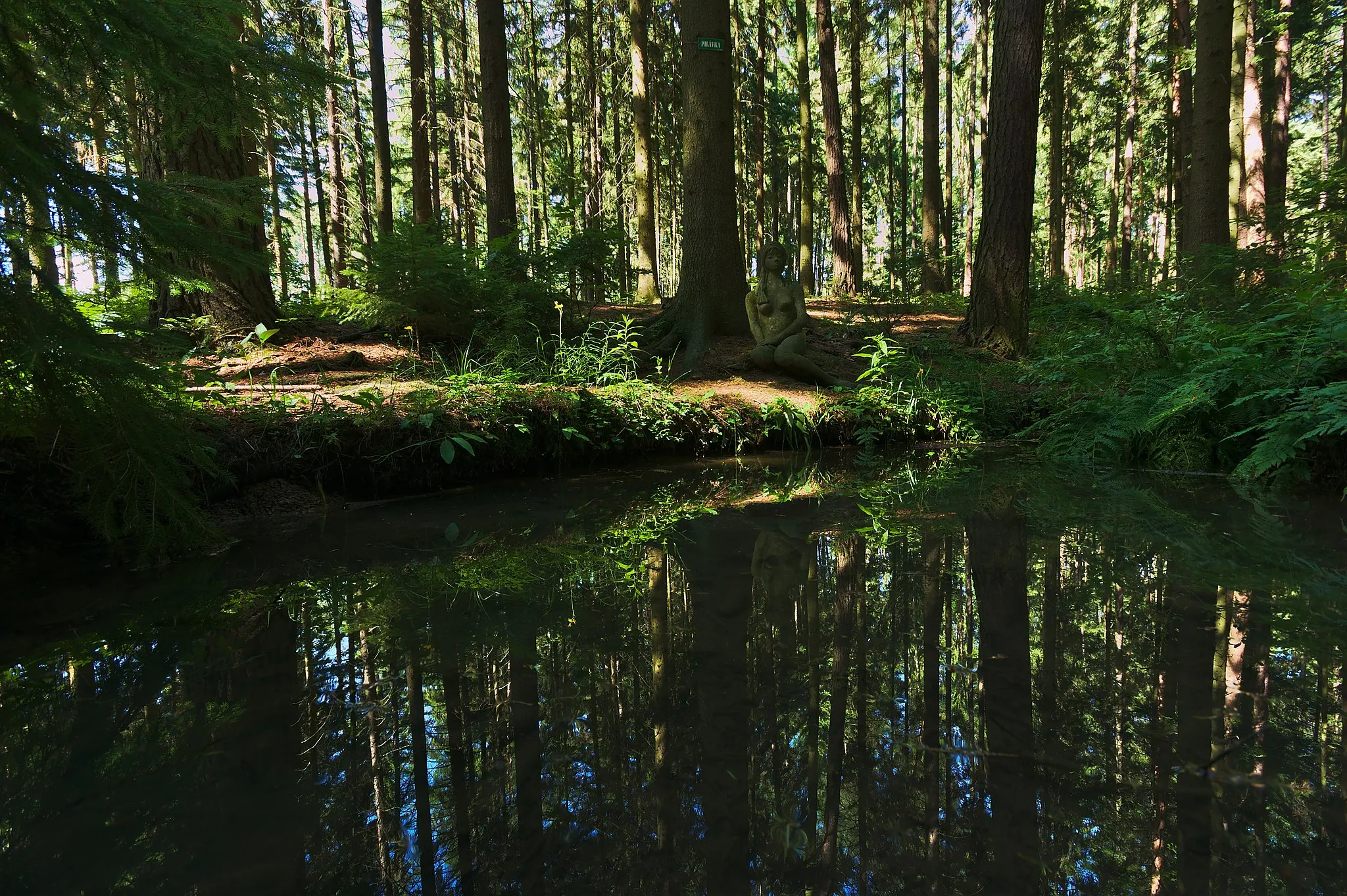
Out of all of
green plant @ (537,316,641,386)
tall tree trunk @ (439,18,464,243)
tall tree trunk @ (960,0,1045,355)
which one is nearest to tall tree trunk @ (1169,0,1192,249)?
tall tree trunk @ (960,0,1045,355)

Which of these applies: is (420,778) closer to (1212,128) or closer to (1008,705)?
(1008,705)

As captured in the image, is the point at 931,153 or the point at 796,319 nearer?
the point at 796,319

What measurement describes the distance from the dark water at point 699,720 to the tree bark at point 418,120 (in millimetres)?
12792

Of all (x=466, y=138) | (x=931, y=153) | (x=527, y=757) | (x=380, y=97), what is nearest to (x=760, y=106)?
(x=931, y=153)

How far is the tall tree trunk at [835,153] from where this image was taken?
16219 mm

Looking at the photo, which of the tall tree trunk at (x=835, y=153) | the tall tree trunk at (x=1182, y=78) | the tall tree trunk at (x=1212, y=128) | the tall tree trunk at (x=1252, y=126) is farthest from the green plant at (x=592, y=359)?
the tall tree trunk at (x=1182, y=78)

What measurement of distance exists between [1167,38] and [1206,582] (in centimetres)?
2147

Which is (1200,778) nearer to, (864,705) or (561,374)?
(864,705)

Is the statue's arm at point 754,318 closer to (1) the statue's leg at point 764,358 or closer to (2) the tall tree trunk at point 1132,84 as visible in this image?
(1) the statue's leg at point 764,358

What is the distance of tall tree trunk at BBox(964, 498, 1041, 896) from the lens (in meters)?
1.49

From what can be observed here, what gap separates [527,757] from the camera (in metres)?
1.93

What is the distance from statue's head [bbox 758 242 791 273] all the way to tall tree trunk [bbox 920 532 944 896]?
651 cm

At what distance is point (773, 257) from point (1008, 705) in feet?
26.5

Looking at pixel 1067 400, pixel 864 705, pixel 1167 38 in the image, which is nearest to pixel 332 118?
pixel 1067 400
